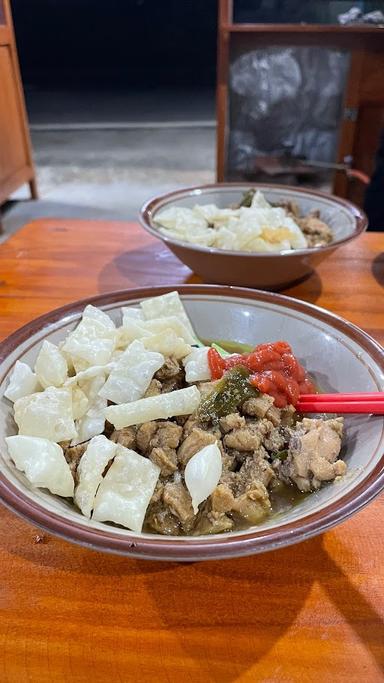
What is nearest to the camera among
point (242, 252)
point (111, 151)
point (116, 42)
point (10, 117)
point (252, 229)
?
point (242, 252)

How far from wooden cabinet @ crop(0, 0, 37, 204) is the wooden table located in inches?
160

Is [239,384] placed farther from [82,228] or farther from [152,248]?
[82,228]

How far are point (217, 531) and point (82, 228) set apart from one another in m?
1.39

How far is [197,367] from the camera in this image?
0.90m

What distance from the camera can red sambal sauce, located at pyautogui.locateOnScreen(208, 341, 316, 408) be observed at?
854mm

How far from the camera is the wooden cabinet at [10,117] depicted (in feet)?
14.4

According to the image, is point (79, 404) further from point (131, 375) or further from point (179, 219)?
point (179, 219)

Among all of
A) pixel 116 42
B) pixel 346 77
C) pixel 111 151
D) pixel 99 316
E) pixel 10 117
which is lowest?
pixel 111 151

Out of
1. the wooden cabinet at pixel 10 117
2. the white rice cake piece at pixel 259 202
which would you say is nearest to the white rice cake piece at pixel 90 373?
the white rice cake piece at pixel 259 202

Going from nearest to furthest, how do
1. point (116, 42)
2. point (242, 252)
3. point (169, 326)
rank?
point (169, 326) → point (242, 252) → point (116, 42)

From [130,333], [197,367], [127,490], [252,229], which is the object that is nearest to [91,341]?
[130,333]

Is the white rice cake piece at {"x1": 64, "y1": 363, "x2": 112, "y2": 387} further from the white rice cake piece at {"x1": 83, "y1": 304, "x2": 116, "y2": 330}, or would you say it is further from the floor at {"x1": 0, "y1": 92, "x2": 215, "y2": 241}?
the floor at {"x1": 0, "y1": 92, "x2": 215, "y2": 241}

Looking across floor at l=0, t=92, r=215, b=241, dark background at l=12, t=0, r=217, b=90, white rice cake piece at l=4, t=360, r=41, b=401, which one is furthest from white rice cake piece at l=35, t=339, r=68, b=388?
dark background at l=12, t=0, r=217, b=90

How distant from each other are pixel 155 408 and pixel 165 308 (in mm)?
285
